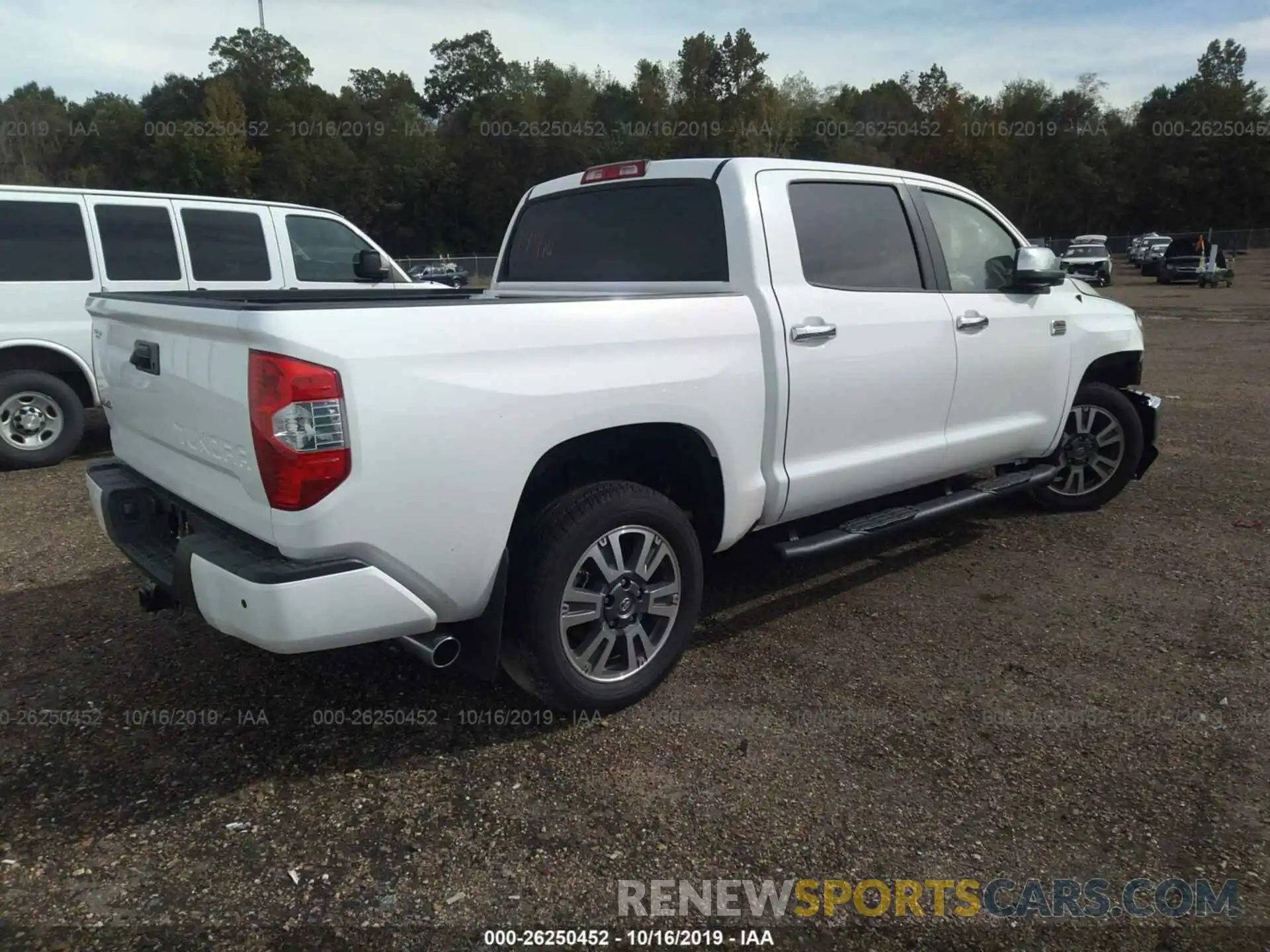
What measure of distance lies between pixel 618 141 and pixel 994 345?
61510mm

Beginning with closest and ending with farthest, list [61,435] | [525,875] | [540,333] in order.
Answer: [525,875] → [540,333] → [61,435]

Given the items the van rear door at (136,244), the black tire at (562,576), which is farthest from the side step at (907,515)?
the van rear door at (136,244)

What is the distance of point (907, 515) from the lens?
415 centimetres

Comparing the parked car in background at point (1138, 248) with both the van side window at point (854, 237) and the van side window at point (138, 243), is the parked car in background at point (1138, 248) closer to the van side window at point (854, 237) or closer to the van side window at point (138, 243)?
the van side window at point (854, 237)

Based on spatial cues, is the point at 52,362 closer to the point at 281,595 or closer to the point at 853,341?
the point at 281,595

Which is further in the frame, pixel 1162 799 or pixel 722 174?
pixel 722 174

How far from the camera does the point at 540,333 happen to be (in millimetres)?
2797

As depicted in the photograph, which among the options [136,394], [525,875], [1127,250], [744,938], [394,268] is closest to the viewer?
[744,938]

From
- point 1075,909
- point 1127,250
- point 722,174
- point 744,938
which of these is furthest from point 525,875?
point 1127,250

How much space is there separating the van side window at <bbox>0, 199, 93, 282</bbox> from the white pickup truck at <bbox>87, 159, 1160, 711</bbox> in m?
3.97

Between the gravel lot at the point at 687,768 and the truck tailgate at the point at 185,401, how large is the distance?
0.91 m

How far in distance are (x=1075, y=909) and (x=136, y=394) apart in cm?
334

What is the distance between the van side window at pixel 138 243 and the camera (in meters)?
7.06

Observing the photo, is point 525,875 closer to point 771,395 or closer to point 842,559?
point 771,395
